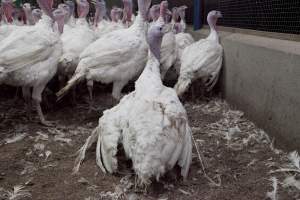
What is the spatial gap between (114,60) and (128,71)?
0.89ft

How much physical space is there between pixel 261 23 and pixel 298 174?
2725 millimetres

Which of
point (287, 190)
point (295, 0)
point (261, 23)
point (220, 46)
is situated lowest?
point (287, 190)

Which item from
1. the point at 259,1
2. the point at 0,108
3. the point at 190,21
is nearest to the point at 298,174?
the point at 259,1

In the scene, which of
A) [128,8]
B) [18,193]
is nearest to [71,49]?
[128,8]

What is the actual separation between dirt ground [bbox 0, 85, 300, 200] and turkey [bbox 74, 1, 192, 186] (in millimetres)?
153

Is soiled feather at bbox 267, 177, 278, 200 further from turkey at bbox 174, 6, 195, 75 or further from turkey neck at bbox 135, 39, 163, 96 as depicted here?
turkey at bbox 174, 6, 195, 75

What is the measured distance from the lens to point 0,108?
5.88m

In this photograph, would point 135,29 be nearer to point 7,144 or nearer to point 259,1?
point 259,1

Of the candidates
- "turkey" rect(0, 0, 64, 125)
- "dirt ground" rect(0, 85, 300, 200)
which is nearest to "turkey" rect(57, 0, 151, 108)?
"turkey" rect(0, 0, 64, 125)

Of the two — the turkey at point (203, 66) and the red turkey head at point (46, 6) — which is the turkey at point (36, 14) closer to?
the red turkey head at point (46, 6)

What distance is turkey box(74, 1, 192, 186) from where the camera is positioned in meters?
2.99

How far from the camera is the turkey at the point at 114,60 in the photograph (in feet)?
16.6

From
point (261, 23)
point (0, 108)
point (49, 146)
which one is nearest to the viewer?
point (49, 146)

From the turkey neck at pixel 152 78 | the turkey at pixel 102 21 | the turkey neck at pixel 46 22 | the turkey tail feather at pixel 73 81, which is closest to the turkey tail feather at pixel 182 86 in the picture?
the turkey tail feather at pixel 73 81
